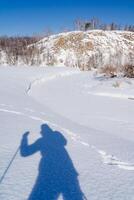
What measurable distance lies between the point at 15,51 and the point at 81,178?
76657 mm

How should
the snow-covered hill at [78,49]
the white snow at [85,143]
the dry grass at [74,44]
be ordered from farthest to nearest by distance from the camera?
the dry grass at [74,44] < the snow-covered hill at [78,49] < the white snow at [85,143]

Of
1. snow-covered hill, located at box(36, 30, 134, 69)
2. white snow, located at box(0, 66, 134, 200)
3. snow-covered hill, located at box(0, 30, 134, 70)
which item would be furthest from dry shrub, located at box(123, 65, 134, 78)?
snow-covered hill, located at box(36, 30, 134, 69)

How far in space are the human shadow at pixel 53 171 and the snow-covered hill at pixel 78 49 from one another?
6688 centimetres

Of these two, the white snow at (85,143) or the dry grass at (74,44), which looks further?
the dry grass at (74,44)

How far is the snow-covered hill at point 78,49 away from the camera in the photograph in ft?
253

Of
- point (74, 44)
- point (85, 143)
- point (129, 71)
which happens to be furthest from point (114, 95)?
point (74, 44)

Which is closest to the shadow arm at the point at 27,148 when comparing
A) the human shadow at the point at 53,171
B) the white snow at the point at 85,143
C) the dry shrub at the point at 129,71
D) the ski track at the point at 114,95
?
the human shadow at the point at 53,171

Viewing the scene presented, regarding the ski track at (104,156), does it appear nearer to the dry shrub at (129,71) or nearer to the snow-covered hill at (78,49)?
the dry shrub at (129,71)

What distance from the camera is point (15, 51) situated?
8075cm

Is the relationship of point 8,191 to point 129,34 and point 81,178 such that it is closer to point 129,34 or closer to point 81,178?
point 81,178

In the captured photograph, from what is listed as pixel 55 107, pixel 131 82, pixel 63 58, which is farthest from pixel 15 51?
pixel 55 107

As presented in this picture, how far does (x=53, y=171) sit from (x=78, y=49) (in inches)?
3258

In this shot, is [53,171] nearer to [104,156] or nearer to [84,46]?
[104,156]

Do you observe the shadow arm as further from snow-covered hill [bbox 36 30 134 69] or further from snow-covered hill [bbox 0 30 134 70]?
snow-covered hill [bbox 36 30 134 69]
